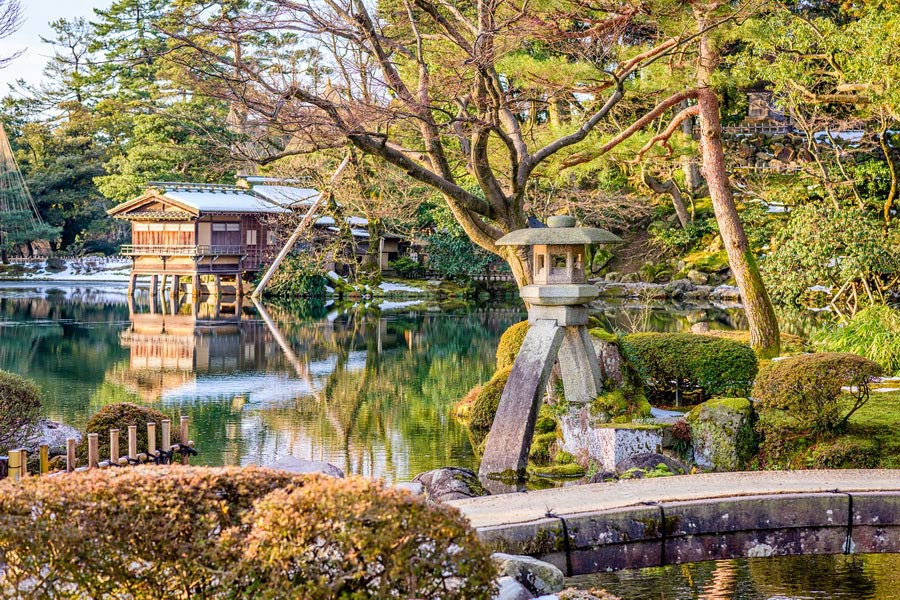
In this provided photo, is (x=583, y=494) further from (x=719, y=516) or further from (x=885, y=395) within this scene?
(x=885, y=395)

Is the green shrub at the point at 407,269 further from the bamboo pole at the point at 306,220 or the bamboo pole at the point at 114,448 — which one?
the bamboo pole at the point at 114,448

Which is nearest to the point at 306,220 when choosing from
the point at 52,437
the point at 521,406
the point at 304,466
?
the point at 52,437

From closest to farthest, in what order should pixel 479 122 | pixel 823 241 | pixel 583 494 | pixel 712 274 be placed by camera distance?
pixel 583 494
pixel 479 122
pixel 823 241
pixel 712 274

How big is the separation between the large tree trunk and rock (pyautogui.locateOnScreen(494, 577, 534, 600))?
36.8 ft

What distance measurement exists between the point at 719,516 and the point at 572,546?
48.4 inches

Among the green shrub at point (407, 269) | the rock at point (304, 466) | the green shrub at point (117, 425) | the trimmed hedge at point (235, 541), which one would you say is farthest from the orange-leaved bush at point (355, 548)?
the green shrub at point (407, 269)

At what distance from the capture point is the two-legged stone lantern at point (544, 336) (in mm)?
10039

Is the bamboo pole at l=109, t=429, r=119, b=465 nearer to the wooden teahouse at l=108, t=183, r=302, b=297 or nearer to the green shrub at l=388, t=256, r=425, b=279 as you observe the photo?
the wooden teahouse at l=108, t=183, r=302, b=297

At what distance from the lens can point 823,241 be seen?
20.3 m

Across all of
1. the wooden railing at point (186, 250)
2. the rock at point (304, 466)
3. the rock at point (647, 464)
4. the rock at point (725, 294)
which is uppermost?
the wooden railing at point (186, 250)

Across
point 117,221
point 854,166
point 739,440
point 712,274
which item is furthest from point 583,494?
point 117,221

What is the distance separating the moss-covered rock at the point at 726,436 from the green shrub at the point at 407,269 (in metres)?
33.0

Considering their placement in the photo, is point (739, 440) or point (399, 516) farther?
point (739, 440)

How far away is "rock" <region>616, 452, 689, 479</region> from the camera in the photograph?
9300mm
